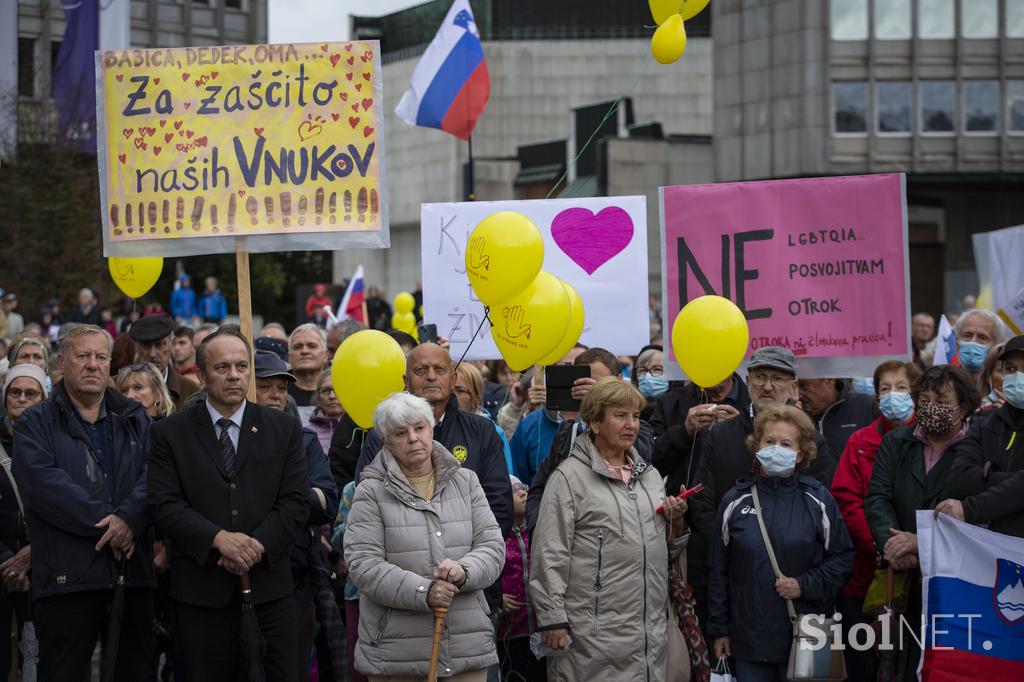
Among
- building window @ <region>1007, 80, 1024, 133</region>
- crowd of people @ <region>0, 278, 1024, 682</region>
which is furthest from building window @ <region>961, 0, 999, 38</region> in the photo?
crowd of people @ <region>0, 278, 1024, 682</region>

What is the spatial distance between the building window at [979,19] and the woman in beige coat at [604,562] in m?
42.7

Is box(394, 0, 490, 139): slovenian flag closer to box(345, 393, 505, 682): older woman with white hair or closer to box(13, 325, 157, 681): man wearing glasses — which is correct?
box(13, 325, 157, 681): man wearing glasses

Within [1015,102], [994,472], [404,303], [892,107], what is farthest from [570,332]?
[1015,102]

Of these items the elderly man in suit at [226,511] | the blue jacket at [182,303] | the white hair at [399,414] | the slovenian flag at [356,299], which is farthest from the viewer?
the blue jacket at [182,303]

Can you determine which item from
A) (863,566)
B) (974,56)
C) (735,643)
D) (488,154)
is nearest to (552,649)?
(735,643)

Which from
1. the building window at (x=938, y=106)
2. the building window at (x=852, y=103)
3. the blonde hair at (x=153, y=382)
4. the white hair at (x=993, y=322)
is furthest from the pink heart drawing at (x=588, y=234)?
the building window at (x=938, y=106)

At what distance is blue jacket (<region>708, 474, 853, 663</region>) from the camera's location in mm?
6621

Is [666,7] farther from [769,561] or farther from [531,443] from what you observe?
[769,561]

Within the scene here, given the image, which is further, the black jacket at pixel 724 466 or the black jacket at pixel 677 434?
the black jacket at pixel 677 434

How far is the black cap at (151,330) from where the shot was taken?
30.3ft

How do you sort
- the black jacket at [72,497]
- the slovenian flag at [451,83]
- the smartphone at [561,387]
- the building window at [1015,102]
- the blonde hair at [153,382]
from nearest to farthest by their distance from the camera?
the black jacket at [72,497] < the smartphone at [561,387] < the blonde hair at [153,382] < the slovenian flag at [451,83] < the building window at [1015,102]

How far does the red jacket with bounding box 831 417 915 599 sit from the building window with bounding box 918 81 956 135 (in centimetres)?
4091

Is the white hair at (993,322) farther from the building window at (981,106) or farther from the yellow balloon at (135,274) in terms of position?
the building window at (981,106)

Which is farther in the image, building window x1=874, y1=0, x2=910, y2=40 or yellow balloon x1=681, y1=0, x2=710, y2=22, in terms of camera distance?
building window x1=874, y1=0, x2=910, y2=40
